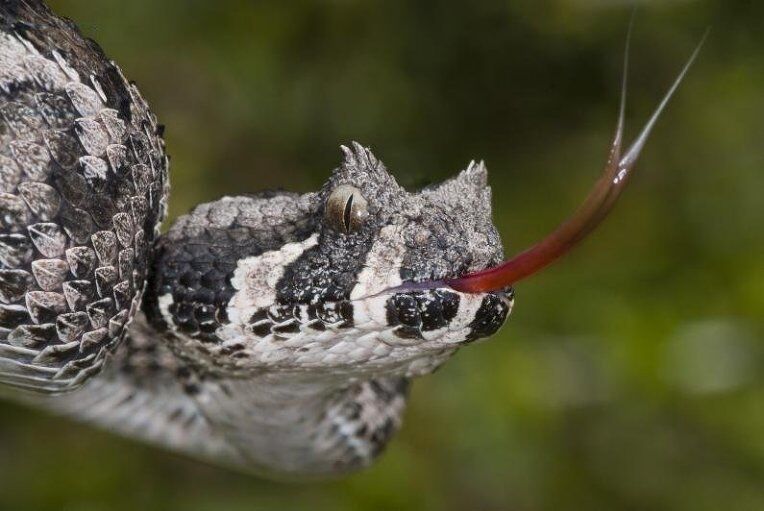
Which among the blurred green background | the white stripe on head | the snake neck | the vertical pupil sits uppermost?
the blurred green background

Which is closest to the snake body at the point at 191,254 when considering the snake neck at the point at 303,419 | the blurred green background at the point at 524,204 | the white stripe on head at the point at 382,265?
the white stripe on head at the point at 382,265

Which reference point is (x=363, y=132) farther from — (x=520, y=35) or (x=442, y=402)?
(x=442, y=402)

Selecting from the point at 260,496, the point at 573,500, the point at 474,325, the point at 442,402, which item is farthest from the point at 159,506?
the point at 474,325

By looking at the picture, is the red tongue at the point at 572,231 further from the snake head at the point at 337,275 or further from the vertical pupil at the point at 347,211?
the vertical pupil at the point at 347,211

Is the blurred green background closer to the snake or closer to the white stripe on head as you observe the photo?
the snake

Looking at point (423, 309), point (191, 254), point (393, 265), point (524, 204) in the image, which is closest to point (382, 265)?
point (393, 265)

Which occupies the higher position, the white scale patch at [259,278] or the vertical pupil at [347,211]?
the vertical pupil at [347,211]

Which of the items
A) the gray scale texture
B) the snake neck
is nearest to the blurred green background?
the snake neck
